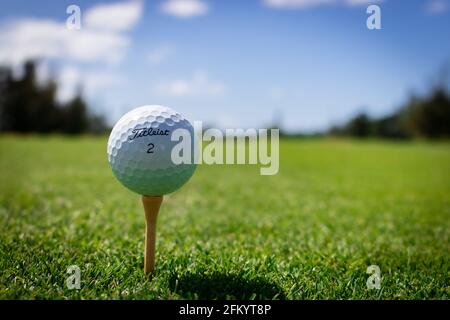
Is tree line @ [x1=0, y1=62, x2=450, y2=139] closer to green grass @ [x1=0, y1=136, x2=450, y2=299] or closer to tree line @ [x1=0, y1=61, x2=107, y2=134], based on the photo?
tree line @ [x1=0, y1=61, x2=107, y2=134]

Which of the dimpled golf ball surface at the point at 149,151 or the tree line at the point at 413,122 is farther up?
the tree line at the point at 413,122

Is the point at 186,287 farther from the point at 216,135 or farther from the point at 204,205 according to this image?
the point at 204,205

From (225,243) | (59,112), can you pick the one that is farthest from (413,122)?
(225,243)

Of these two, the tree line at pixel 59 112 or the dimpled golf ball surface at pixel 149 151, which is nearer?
the dimpled golf ball surface at pixel 149 151

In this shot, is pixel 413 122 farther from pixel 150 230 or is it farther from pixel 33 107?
pixel 150 230

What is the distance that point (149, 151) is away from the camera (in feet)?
8.75

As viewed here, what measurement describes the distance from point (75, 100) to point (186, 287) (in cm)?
4943

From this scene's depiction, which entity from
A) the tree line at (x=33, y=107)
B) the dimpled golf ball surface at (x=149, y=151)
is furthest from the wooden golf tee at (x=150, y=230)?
the tree line at (x=33, y=107)

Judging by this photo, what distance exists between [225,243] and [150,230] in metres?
1.19

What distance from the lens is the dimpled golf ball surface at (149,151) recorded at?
2.67m

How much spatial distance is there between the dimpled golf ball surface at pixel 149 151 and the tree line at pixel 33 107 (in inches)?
1828

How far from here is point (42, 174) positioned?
29.3 ft

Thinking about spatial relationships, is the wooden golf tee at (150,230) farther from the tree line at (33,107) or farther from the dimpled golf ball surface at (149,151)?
the tree line at (33,107)
